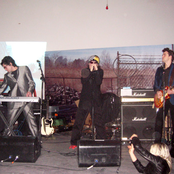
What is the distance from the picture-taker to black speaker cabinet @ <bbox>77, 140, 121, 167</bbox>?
7.32 ft

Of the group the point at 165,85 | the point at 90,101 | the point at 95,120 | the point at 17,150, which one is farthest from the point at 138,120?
the point at 17,150

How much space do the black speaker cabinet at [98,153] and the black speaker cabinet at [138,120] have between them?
135 centimetres

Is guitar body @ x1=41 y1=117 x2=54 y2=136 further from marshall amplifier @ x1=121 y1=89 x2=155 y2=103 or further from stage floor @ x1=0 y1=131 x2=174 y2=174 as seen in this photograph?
marshall amplifier @ x1=121 y1=89 x2=155 y2=103

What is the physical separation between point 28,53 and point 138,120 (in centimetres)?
327

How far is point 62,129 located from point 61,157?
2.17m

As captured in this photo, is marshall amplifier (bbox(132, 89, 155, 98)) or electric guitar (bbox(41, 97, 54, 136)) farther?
electric guitar (bbox(41, 97, 54, 136))

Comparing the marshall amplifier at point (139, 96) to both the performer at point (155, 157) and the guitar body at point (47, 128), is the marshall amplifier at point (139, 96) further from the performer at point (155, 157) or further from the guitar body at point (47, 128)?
the performer at point (155, 157)

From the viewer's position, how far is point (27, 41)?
5.23 m

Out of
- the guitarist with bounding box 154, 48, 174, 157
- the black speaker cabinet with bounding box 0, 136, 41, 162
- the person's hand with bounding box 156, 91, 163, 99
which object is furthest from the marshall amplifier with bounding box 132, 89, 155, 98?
the black speaker cabinet with bounding box 0, 136, 41, 162

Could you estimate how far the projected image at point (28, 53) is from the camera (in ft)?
16.9

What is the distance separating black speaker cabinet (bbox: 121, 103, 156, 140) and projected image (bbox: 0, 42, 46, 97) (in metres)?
2.51

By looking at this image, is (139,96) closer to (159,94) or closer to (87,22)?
(159,94)

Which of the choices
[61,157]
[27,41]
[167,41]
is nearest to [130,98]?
[61,157]

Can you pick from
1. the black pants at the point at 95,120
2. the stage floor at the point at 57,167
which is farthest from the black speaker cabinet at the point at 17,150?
the black pants at the point at 95,120
